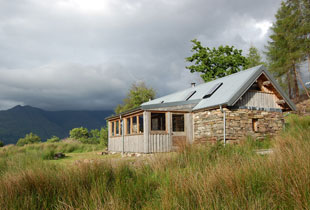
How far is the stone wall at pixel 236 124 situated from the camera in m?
13.2

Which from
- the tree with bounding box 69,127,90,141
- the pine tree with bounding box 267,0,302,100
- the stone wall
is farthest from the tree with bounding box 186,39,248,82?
the tree with bounding box 69,127,90,141

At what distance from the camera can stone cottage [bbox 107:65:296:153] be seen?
13.3 meters

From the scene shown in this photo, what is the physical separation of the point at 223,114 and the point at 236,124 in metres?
0.97

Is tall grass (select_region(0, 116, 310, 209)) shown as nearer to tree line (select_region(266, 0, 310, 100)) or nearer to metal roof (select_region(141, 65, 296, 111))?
metal roof (select_region(141, 65, 296, 111))

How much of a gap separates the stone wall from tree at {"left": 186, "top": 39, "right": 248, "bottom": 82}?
15.6 meters

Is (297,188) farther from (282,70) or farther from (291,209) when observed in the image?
(282,70)

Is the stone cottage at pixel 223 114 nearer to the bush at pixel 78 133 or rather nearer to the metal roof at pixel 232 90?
the metal roof at pixel 232 90

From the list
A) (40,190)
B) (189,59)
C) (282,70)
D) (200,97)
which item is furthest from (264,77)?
(282,70)

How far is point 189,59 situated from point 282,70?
41.4ft

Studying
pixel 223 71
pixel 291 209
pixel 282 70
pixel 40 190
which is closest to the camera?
pixel 291 209

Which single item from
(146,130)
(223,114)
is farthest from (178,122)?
(223,114)

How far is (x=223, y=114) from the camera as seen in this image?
13.2 m

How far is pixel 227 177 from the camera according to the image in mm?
3729

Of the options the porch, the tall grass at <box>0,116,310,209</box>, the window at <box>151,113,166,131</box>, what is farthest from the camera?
the window at <box>151,113,166,131</box>
